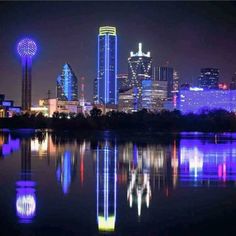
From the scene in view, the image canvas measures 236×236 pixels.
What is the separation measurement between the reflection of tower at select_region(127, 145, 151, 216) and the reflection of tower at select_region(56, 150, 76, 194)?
1.91m

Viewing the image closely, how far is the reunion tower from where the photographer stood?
415ft

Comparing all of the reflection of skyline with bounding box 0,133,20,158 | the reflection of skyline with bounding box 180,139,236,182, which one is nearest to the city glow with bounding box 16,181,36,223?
the reflection of skyline with bounding box 180,139,236,182

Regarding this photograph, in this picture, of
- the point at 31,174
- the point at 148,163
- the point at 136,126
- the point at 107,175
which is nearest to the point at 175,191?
the point at 107,175

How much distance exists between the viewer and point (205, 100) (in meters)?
194

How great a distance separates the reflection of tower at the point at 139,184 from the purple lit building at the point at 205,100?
173045 mm

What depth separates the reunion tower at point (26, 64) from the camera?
126 m

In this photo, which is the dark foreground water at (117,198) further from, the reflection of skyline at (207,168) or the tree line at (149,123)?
the tree line at (149,123)

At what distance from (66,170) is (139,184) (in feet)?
14.0

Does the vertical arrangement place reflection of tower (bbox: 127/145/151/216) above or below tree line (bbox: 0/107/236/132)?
below

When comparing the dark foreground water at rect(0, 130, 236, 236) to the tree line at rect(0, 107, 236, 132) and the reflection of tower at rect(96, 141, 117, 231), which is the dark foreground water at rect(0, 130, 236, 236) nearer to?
the reflection of tower at rect(96, 141, 117, 231)

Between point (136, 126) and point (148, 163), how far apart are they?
65941 mm

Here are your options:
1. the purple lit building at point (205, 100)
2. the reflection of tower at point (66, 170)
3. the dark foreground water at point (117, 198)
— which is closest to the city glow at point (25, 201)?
the dark foreground water at point (117, 198)

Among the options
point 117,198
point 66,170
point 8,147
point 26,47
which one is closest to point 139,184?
point 117,198

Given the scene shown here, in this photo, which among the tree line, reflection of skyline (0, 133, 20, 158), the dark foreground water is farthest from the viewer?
the tree line
